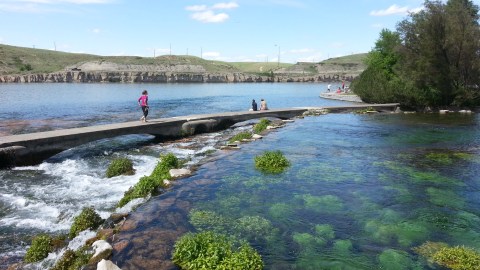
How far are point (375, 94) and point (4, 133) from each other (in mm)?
60279

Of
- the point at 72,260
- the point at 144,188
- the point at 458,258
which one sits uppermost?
the point at 144,188

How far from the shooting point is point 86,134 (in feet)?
105

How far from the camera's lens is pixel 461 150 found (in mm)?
32156

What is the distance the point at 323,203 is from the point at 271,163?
718 cm

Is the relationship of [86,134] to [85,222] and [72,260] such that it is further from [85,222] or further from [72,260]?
[72,260]

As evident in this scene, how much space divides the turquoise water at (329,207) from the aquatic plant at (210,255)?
2.01ft

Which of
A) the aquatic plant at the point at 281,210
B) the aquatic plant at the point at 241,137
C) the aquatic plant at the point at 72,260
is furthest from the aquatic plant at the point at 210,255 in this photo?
the aquatic plant at the point at 241,137

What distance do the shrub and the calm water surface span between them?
0.87m

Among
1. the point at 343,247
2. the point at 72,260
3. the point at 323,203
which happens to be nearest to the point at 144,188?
the point at 72,260

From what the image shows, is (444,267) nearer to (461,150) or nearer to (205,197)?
(205,197)

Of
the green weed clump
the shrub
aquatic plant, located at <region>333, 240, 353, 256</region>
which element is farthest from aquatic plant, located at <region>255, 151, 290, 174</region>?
the shrub

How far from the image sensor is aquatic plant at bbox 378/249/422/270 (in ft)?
41.7

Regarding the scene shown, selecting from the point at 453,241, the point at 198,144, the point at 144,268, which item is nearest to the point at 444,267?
the point at 453,241

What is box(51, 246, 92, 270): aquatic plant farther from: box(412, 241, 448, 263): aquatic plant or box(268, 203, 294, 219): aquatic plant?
box(412, 241, 448, 263): aquatic plant
